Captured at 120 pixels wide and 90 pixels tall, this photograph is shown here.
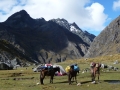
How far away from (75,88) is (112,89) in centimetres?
480

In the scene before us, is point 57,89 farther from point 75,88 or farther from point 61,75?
point 61,75

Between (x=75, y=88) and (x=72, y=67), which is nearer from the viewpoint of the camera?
(x=75, y=88)

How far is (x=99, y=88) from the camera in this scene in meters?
29.3

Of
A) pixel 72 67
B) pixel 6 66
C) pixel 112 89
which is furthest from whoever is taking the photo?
pixel 6 66

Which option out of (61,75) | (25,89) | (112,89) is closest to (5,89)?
(25,89)

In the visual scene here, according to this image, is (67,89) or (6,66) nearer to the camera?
(67,89)

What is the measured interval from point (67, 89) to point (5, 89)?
800cm

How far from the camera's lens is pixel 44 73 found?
36.7m

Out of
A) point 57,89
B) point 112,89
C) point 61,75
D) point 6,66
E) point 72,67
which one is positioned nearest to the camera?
point 112,89

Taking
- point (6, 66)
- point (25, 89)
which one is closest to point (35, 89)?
point (25, 89)

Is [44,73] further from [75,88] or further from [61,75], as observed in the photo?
[61,75]

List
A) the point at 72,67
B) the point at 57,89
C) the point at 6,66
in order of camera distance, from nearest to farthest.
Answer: the point at 57,89, the point at 72,67, the point at 6,66

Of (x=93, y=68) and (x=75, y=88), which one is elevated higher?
(x=93, y=68)

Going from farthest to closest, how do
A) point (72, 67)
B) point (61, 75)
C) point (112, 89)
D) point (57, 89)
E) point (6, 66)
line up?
1. point (6, 66)
2. point (61, 75)
3. point (72, 67)
4. point (57, 89)
5. point (112, 89)
